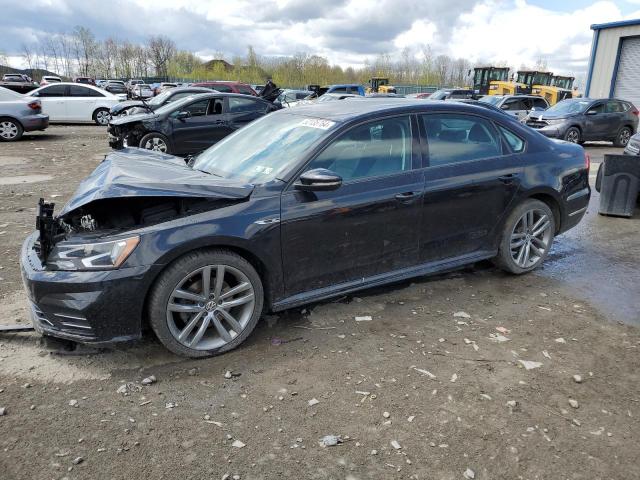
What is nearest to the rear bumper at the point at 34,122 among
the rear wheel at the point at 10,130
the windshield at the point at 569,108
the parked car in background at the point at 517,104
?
the rear wheel at the point at 10,130

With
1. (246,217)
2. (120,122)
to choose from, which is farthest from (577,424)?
(120,122)

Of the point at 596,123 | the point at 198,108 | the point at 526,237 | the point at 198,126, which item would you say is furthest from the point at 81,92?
the point at 526,237

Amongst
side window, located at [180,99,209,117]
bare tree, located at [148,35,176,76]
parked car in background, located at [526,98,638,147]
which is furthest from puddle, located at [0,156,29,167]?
bare tree, located at [148,35,176,76]

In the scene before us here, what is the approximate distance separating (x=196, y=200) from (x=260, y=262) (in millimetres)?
600

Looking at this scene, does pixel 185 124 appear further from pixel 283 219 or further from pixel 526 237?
pixel 283 219

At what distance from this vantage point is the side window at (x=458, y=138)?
13.7ft

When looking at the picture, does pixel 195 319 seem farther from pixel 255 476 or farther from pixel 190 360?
pixel 255 476

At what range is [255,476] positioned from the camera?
2.41m

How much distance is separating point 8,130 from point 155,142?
6090 millimetres

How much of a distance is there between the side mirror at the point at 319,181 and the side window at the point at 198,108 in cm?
915

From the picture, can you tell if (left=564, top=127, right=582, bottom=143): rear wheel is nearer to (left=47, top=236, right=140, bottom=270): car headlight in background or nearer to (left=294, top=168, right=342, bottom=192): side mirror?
(left=294, top=168, right=342, bottom=192): side mirror

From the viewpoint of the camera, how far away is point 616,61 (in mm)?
23906

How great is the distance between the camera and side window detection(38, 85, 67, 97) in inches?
741

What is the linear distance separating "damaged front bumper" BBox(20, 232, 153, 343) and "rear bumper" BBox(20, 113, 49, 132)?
13.6 metres
